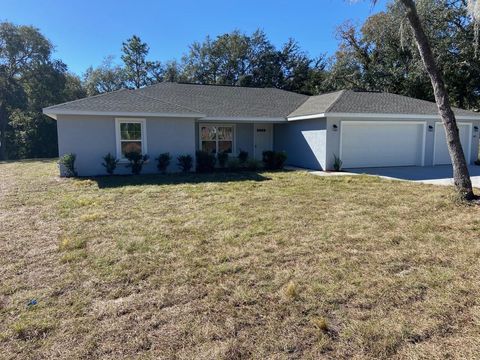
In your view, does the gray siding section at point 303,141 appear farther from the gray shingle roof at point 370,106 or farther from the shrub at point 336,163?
the gray shingle roof at point 370,106

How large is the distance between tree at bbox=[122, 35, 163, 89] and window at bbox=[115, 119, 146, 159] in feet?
86.6

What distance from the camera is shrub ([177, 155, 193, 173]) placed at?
13234 millimetres

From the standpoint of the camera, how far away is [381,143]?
14695 millimetres

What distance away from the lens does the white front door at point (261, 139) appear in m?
17.5

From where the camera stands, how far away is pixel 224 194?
347 inches

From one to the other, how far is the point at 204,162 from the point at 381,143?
764cm

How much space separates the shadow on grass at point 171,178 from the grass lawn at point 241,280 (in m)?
3.14

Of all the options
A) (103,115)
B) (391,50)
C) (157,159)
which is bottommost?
(157,159)

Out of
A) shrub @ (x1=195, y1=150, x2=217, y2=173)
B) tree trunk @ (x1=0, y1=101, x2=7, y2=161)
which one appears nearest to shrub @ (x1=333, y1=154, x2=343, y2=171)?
shrub @ (x1=195, y1=150, x2=217, y2=173)

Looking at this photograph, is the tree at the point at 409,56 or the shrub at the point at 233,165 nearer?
the shrub at the point at 233,165

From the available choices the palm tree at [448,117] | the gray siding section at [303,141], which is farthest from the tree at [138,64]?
the palm tree at [448,117]

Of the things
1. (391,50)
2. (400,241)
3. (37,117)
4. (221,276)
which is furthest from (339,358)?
(37,117)

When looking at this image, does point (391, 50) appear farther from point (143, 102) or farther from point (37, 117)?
point (37, 117)

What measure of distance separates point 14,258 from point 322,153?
11.5m
